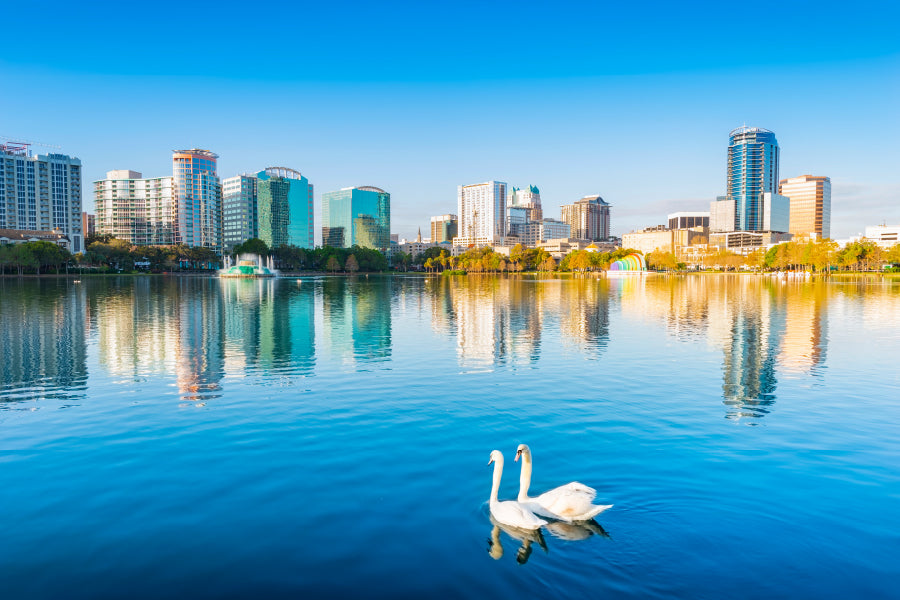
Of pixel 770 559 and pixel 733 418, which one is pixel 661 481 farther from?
pixel 733 418

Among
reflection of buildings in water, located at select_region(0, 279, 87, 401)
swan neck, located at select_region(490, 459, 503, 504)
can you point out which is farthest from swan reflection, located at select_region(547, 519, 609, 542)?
reflection of buildings in water, located at select_region(0, 279, 87, 401)

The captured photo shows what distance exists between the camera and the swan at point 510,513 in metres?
9.08

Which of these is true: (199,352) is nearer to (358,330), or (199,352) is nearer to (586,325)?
(358,330)

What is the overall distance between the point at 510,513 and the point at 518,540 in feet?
1.39

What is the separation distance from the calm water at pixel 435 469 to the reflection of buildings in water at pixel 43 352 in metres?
0.23

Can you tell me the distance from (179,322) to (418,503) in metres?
32.7

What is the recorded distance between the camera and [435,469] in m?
11.9

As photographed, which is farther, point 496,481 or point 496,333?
point 496,333

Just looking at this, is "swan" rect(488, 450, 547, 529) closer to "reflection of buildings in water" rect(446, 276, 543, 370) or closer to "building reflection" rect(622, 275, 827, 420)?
"building reflection" rect(622, 275, 827, 420)

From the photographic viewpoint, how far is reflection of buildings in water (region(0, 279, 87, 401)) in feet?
63.8

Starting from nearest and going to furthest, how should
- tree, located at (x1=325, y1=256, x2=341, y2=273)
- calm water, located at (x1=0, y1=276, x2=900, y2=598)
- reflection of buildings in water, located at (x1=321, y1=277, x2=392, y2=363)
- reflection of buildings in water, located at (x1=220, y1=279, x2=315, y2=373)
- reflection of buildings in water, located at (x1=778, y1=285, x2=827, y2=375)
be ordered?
calm water, located at (x1=0, y1=276, x2=900, y2=598)
reflection of buildings in water, located at (x1=778, y1=285, x2=827, y2=375)
reflection of buildings in water, located at (x1=220, y1=279, x2=315, y2=373)
reflection of buildings in water, located at (x1=321, y1=277, x2=392, y2=363)
tree, located at (x1=325, y1=256, x2=341, y2=273)

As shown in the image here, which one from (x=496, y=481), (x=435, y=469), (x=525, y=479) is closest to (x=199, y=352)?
(x=435, y=469)

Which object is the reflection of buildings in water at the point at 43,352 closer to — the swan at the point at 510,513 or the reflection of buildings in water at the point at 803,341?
the swan at the point at 510,513

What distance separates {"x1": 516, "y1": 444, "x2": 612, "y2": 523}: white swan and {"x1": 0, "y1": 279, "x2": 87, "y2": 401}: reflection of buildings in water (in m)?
15.9
